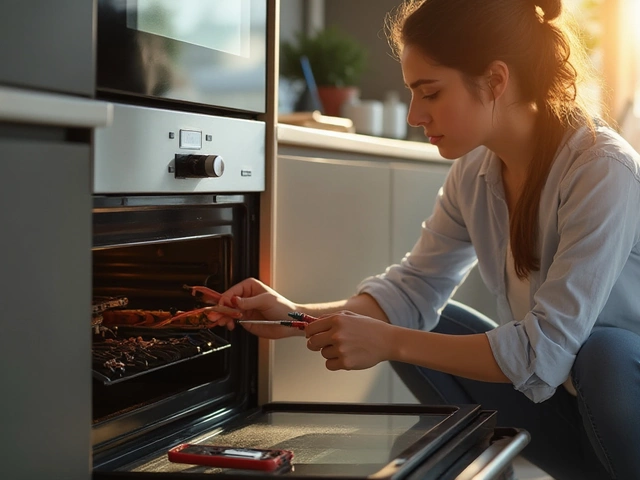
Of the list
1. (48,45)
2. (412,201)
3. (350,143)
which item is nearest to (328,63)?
(412,201)

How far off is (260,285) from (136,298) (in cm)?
19

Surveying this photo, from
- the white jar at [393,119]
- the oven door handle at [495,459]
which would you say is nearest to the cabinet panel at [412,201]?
the white jar at [393,119]

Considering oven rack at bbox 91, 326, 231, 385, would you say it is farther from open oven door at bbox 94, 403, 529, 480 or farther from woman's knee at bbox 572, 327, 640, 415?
woman's knee at bbox 572, 327, 640, 415

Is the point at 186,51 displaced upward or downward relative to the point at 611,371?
upward

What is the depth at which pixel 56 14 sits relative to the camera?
2.95 feet

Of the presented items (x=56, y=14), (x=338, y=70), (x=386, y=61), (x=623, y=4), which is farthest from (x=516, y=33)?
(x=623, y=4)

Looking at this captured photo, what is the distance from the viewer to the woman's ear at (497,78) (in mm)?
1430

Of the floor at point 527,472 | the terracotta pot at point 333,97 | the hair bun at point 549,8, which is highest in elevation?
the terracotta pot at point 333,97

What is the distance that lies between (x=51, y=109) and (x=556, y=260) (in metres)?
0.78

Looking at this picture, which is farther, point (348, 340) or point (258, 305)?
point (258, 305)

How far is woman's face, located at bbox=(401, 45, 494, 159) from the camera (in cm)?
143

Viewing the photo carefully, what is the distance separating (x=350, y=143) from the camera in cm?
183

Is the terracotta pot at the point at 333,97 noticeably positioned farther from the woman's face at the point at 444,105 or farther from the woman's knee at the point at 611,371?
the woman's knee at the point at 611,371

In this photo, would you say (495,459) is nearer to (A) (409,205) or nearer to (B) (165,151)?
(B) (165,151)
